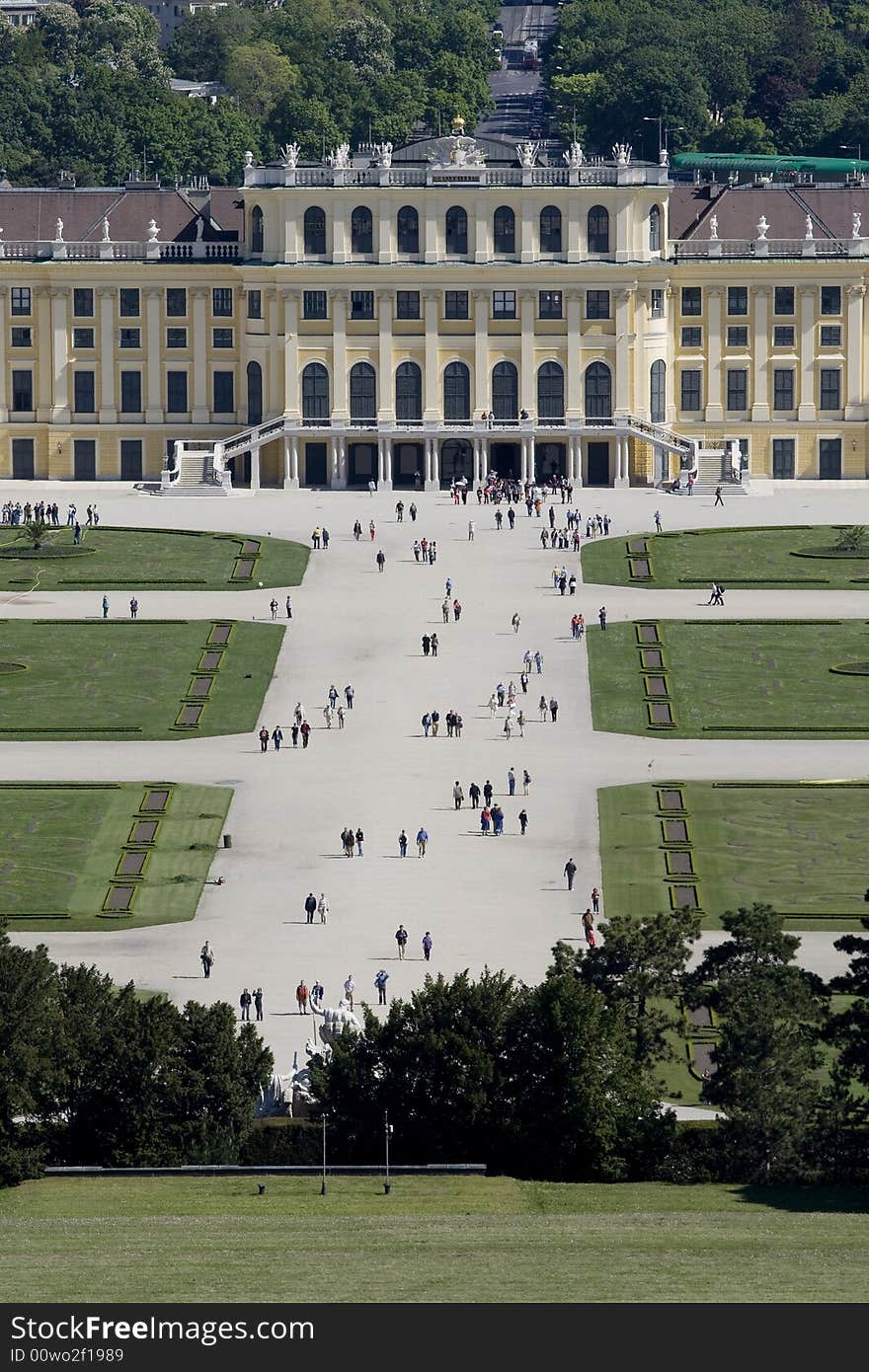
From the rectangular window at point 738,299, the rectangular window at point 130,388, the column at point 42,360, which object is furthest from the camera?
the rectangular window at point 130,388

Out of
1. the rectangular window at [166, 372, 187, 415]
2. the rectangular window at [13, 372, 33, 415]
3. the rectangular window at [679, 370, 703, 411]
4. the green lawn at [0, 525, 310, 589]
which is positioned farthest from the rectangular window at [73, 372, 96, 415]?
the rectangular window at [679, 370, 703, 411]

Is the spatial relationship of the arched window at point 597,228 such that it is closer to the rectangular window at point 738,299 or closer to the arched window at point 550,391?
the arched window at point 550,391

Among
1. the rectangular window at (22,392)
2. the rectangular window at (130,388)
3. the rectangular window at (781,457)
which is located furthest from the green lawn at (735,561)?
the rectangular window at (22,392)

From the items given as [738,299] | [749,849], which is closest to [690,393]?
[738,299]

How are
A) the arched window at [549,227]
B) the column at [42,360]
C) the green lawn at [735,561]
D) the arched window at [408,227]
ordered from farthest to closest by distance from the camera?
the column at [42,360] < the arched window at [408,227] < the arched window at [549,227] < the green lawn at [735,561]

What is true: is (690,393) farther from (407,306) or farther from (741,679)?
(741,679)

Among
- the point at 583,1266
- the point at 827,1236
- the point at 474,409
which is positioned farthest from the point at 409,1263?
the point at 474,409
